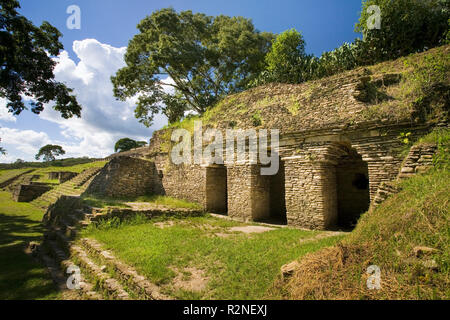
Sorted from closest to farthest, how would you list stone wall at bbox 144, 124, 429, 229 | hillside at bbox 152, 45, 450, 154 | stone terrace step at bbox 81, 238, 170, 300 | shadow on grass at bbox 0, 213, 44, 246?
stone terrace step at bbox 81, 238, 170, 300, hillside at bbox 152, 45, 450, 154, stone wall at bbox 144, 124, 429, 229, shadow on grass at bbox 0, 213, 44, 246

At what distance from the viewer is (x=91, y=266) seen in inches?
195

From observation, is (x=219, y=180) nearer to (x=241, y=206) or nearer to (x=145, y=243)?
(x=241, y=206)

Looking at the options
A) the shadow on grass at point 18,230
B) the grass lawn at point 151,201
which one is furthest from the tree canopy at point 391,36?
the shadow on grass at point 18,230

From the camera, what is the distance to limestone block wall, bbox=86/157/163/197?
12.7 meters

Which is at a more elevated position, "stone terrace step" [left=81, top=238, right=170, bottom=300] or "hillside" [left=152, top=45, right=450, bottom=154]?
"hillside" [left=152, top=45, right=450, bottom=154]

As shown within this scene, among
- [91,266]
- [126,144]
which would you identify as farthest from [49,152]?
[91,266]

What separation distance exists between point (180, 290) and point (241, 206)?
6.07m

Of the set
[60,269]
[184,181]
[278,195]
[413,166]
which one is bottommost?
[60,269]

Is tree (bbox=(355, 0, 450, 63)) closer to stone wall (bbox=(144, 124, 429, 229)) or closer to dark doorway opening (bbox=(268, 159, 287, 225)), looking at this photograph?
stone wall (bbox=(144, 124, 429, 229))

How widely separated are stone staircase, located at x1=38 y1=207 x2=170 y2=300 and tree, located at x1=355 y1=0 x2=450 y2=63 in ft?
47.3

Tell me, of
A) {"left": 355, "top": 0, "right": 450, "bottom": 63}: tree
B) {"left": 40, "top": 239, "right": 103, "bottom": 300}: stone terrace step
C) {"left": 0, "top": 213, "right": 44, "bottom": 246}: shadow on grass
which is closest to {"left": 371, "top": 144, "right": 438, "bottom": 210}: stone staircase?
{"left": 40, "top": 239, "right": 103, "bottom": 300}: stone terrace step

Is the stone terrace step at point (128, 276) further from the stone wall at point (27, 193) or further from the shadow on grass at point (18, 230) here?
the stone wall at point (27, 193)

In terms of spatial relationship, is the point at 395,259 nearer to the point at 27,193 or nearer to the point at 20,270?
the point at 20,270

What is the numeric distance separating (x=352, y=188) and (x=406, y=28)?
8.86 m
